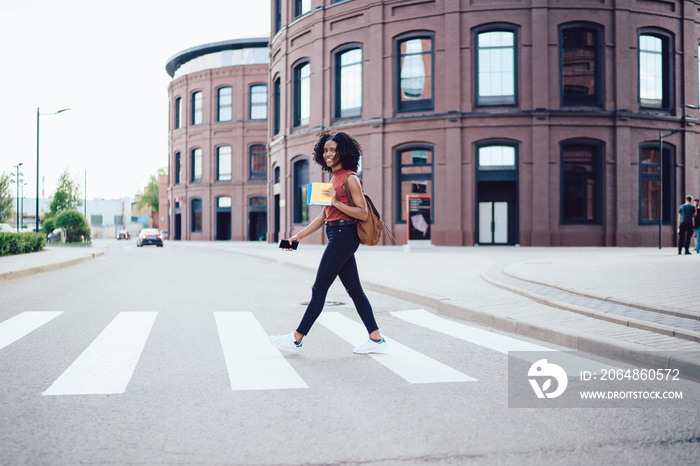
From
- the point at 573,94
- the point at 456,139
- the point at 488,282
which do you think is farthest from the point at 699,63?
the point at 488,282

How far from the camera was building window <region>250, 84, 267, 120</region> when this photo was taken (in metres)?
49.6

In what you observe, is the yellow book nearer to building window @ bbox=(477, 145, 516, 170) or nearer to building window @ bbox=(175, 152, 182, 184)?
building window @ bbox=(477, 145, 516, 170)

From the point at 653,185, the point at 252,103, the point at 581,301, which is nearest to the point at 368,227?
the point at 581,301

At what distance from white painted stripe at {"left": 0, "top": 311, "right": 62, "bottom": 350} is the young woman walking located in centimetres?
296

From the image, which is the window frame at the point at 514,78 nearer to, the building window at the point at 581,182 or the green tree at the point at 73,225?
the building window at the point at 581,182

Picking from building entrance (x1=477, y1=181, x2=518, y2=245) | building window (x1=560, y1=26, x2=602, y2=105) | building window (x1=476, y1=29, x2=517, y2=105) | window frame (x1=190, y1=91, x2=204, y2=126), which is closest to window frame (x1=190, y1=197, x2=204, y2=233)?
window frame (x1=190, y1=91, x2=204, y2=126)

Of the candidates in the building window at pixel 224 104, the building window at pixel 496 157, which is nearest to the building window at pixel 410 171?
the building window at pixel 496 157

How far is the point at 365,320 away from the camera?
568 cm

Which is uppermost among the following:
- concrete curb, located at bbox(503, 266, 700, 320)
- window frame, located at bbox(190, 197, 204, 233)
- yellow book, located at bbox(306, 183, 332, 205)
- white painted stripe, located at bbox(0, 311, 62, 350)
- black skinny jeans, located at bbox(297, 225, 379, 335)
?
window frame, located at bbox(190, 197, 204, 233)

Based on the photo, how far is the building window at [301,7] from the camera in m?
31.7

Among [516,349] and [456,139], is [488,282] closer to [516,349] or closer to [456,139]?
[516,349]

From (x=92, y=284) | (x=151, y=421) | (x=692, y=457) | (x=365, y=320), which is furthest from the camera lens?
(x=92, y=284)

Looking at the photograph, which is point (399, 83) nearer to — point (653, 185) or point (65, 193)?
point (653, 185)

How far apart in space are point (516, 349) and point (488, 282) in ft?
17.9
